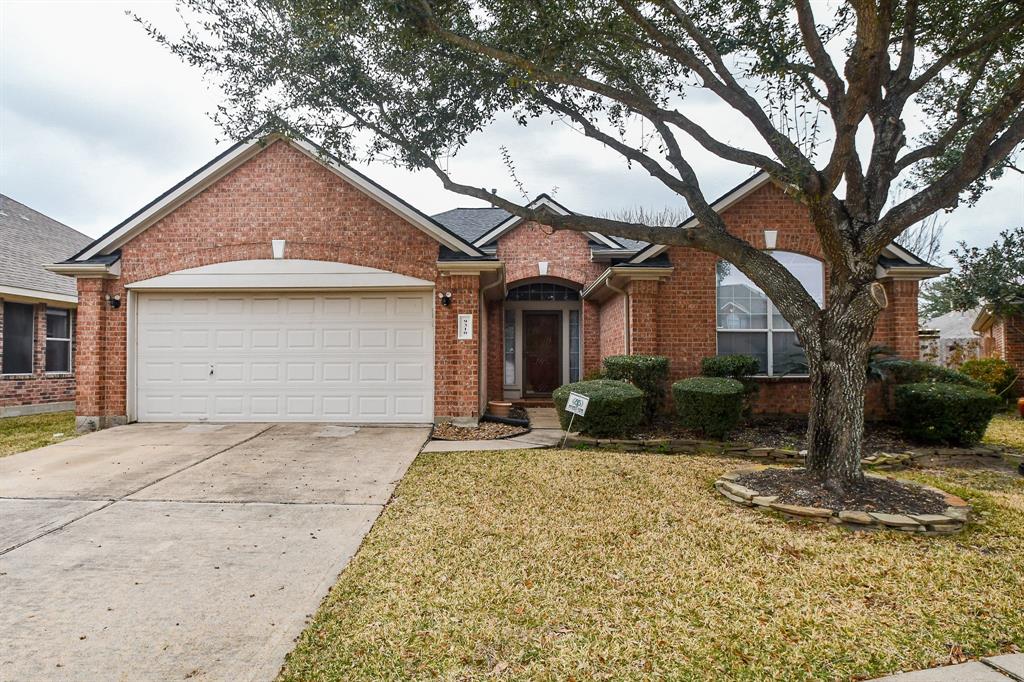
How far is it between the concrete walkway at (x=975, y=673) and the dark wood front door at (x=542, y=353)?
1292 cm

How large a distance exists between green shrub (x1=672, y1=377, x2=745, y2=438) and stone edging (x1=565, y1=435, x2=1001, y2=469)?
0.25 m

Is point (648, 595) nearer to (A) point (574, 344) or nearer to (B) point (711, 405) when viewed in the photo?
(B) point (711, 405)

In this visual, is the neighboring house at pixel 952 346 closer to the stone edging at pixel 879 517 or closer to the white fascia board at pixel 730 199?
the white fascia board at pixel 730 199

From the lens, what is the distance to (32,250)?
1491 centimetres

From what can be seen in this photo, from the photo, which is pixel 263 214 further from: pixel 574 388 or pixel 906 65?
pixel 906 65

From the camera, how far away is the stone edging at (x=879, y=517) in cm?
504

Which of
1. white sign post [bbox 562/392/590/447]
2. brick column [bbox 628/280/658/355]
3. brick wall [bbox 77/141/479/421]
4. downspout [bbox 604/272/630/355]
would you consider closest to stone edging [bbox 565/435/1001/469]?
white sign post [bbox 562/392/590/447]

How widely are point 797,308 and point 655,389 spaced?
404 cm

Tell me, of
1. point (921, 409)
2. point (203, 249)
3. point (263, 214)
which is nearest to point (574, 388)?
point (921, 409)

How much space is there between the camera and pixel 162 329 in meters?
10.7

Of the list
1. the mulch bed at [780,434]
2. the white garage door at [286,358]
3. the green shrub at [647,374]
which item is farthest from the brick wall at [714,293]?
the white garage door at [286,358]

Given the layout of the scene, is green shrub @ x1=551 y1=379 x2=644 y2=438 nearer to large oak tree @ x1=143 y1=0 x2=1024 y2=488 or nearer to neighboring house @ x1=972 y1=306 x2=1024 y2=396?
large oak tree @ x1=143 y1=0 x2=1024 y2=488

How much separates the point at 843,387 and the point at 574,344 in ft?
32.7

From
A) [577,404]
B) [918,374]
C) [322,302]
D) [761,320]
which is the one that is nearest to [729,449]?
[577,404]
